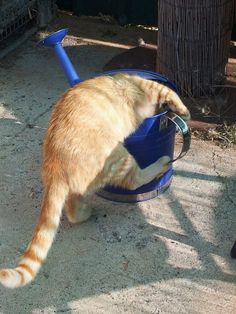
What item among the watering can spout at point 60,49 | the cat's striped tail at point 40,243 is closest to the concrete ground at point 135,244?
the cat's striped tail at point 40,243

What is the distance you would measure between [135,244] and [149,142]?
2.02 feet

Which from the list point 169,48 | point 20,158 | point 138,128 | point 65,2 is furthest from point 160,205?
point 65,2

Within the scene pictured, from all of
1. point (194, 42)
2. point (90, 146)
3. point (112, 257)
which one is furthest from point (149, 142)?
point (194, 42)

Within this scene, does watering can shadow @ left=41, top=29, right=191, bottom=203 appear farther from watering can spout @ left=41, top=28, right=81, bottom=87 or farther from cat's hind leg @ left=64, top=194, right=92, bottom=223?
cat's hind leg @ left=64, top=194, right=92, bottom=223

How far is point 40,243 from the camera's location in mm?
2711

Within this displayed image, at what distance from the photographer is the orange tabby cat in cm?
287

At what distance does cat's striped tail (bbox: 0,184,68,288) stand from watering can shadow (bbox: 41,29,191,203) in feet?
1.84

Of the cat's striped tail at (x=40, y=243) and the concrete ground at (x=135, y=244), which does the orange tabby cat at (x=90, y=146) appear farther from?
the concrete ground at (x=135, y=244)

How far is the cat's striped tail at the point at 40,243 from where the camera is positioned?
8.11 ft

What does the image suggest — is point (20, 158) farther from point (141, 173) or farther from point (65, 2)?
point (65, 2)

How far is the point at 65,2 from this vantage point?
20.4ft

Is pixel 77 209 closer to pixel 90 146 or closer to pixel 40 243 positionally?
pixel 90 146

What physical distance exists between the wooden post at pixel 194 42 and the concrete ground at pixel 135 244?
659 mm

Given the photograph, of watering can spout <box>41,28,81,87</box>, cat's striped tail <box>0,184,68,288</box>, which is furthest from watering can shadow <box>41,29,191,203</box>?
cat's striped tail <box>0,184,68,288</box>
